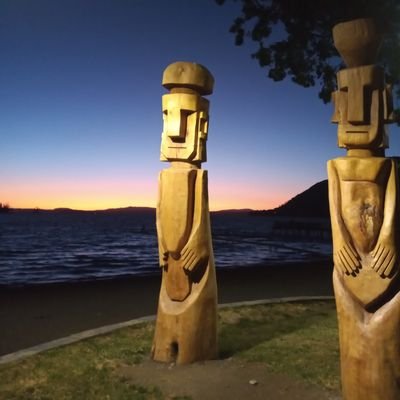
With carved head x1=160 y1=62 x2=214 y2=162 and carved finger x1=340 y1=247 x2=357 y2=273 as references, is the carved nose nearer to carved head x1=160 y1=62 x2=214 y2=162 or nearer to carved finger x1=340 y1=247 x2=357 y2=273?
carved head x1=160 y1=62 x2=214 y2=162

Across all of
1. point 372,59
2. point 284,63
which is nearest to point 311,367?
point 372,59

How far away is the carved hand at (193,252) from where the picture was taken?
5.07 meters

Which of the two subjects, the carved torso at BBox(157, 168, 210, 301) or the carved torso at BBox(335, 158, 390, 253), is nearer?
the carved torso at BBox(335, 158, 390, 253)

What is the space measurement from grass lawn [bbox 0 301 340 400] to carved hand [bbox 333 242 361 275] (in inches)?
62.4

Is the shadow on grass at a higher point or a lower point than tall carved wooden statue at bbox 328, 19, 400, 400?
lower

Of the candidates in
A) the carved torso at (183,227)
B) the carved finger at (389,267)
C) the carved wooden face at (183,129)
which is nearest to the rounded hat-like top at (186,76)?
the carved wooden face at (183,129)

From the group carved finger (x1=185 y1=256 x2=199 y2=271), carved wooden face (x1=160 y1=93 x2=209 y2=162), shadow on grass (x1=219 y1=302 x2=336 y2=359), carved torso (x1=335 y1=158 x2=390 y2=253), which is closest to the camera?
carved torso (x1=335 y1=158 x2=390 y2=253)

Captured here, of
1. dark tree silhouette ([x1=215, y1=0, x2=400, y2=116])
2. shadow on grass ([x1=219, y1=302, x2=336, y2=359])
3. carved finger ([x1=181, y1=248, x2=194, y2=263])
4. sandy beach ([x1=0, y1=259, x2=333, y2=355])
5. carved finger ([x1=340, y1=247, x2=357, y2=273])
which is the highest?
dark tree silhouette ([x1=215, y1=0, x2=400, y2=116])

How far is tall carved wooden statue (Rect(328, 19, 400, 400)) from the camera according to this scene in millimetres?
3570

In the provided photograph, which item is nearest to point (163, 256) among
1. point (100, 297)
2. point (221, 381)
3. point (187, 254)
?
point (187, 254)

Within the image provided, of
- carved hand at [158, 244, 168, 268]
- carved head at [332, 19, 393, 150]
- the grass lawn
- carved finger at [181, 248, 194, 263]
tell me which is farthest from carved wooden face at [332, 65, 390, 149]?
the grass lawn

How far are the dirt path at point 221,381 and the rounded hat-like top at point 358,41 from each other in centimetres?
324

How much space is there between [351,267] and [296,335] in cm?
302

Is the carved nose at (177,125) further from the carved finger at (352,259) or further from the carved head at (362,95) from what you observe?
the carved finger at (352,259)
